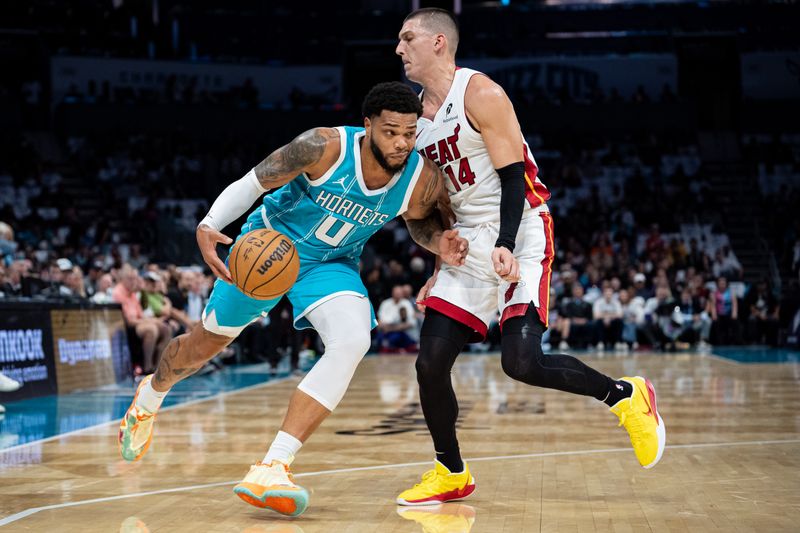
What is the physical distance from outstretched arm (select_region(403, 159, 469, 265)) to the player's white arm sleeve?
0.72 m

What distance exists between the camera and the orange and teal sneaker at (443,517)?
3732mm

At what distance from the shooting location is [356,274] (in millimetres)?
4562

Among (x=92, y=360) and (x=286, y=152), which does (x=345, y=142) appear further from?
(x=92, y=360)

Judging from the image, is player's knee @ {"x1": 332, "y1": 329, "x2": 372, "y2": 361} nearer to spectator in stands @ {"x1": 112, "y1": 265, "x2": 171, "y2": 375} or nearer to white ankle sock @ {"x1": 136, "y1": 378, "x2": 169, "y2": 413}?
white ankle sock @ {"x1": 136, "y1": 378, "x2": 169, "y2": 413}

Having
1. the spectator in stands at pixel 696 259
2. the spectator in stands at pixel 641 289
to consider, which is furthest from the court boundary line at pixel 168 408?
the spectator in stands at pixel 696 259

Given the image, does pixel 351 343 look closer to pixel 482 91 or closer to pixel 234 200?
pixel 234 200

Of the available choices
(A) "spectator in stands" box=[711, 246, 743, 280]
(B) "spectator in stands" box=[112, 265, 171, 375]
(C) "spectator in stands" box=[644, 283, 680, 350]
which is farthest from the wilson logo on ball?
(A) "spectator in stands" box=[711, 246, 743, 280]

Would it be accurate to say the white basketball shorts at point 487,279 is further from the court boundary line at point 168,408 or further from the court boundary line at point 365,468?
the court boundary line at point 168,408

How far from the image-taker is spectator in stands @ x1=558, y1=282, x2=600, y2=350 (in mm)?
18109

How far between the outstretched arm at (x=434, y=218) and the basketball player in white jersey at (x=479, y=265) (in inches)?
1.2

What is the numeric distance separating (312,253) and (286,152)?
0.54 metres

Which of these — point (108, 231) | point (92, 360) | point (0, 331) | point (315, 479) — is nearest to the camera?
point (315, 479)

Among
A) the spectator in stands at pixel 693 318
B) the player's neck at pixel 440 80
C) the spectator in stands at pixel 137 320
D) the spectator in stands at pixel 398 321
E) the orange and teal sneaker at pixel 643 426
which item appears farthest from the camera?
the spectator in stands at pixel 693 318

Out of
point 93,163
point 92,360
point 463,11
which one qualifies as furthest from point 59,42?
point 92,360
